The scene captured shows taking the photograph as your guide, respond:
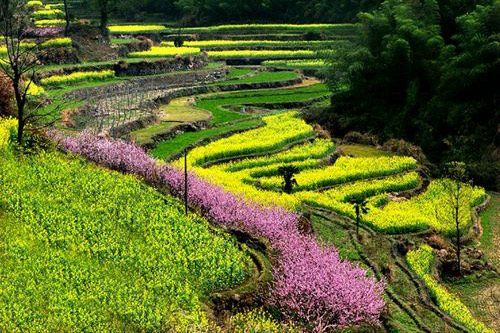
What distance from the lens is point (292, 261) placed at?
61.8ft

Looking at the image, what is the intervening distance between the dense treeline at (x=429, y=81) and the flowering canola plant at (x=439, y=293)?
50.2 feet

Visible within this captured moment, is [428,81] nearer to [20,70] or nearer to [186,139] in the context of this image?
[186,139]

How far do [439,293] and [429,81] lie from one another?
29.0 meters

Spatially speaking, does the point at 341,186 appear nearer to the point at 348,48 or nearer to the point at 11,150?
the point at 11,150

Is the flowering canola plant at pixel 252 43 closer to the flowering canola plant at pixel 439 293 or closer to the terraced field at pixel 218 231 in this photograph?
the terraced field at pixel 218 231

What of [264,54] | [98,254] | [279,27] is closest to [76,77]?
[264,54]

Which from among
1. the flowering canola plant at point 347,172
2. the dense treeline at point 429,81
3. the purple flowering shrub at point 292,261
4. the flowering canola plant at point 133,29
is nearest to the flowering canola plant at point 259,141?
the flowering canola plant at point 347,172

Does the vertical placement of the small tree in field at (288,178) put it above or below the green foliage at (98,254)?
below

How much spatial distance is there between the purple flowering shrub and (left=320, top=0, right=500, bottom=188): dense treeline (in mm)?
21381

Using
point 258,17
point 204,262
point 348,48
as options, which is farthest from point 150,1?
point 204,262

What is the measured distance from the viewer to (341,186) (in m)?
34.4

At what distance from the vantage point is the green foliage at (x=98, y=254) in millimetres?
14938

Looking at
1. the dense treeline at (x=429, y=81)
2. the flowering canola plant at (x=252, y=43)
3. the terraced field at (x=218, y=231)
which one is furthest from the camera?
the flowering canola plant at (x=252, y=43)

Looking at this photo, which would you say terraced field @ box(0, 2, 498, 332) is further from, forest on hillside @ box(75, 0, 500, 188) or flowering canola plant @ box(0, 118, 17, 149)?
forest on hillside @ box(75, 0, 500, 188)
